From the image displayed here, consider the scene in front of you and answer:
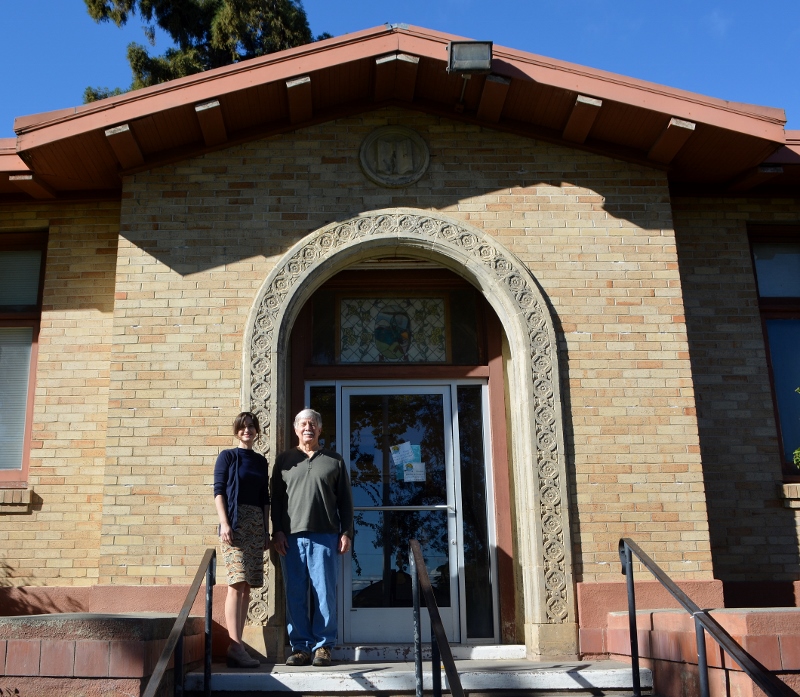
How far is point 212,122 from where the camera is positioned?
24.9 ft

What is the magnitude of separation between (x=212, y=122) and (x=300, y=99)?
30.4 inches

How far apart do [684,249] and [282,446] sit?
4168 millimetres

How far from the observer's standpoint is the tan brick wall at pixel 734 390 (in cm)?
771

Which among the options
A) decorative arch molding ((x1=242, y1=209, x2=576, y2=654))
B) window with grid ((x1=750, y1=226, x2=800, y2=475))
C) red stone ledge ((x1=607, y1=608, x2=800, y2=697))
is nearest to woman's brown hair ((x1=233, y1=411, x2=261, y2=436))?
decorative arch molding ((x1=242, y1=209, x2=576, y2=654))

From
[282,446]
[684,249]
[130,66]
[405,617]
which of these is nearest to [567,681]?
[405,617]

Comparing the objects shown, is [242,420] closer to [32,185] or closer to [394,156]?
[394,156]

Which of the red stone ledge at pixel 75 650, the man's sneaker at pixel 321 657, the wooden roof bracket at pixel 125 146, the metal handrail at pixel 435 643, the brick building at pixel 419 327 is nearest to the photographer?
the metal handrail at pixel 435 643

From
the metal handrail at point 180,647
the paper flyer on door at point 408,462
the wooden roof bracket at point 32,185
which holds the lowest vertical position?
the metal handrail at point 180,647

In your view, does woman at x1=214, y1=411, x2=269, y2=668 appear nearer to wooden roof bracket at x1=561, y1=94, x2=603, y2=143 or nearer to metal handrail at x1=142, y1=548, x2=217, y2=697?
metal handrail at x1=142, y1=548, x2=217, y2=697

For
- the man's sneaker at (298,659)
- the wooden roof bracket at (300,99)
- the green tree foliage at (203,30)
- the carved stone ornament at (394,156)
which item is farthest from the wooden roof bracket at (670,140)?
the green tree foliage at (203,30)

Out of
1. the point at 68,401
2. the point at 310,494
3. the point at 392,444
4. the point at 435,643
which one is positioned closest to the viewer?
the point at 435,643

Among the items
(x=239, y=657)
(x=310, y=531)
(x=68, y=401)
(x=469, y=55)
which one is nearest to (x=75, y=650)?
(x=239, y=657)

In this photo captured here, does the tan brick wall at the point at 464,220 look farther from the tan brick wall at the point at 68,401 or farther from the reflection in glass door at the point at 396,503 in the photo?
the reflection in glass door at the point at 396,503

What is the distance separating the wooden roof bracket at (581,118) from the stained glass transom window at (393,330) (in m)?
1.90
